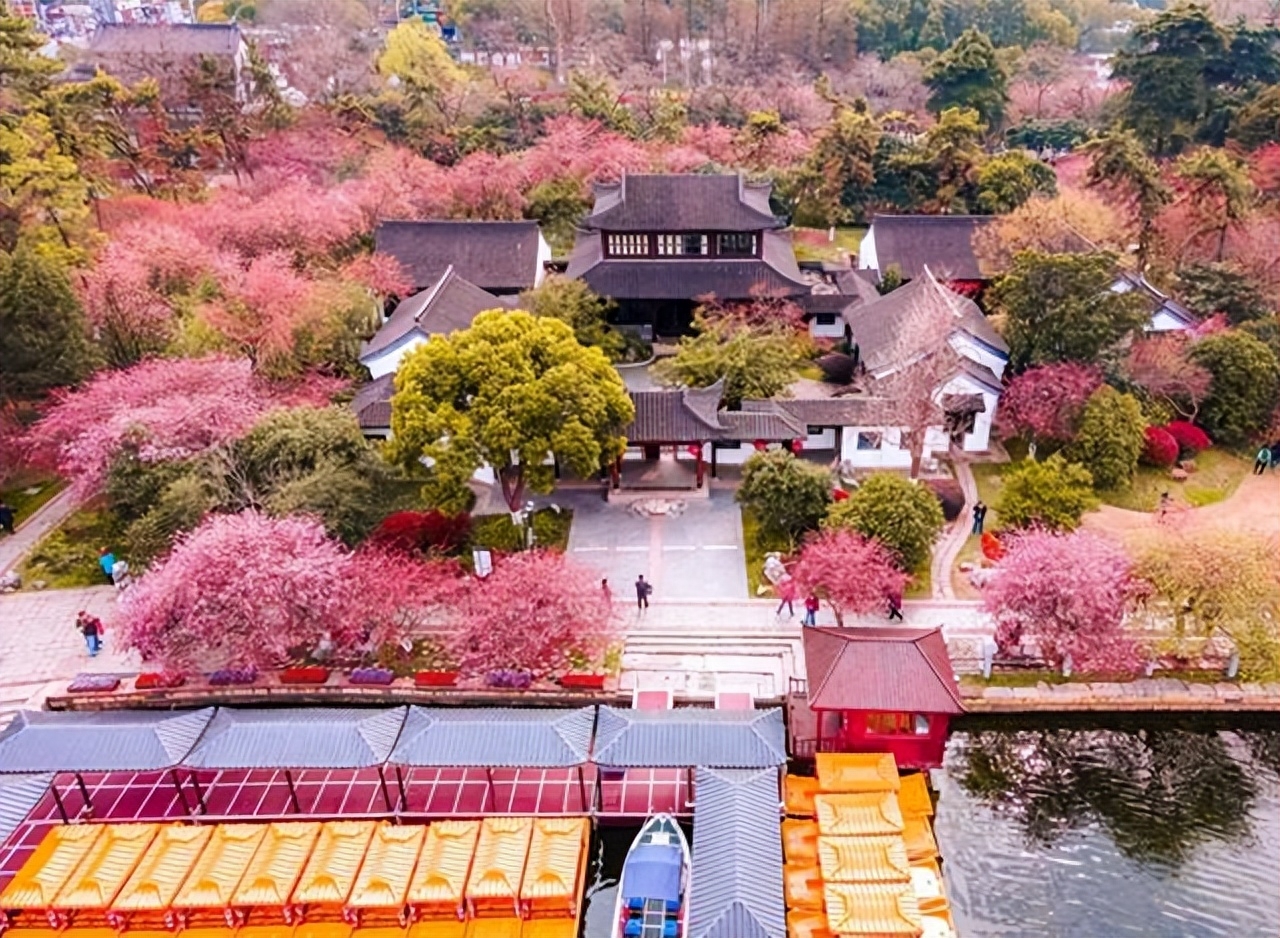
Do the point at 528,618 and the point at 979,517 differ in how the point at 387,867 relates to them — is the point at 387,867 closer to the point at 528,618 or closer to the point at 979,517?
the point at 528,618

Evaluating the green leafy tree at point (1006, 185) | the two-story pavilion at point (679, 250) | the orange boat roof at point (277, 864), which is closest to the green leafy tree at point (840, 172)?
the green leafy tree at point (1006, 185)

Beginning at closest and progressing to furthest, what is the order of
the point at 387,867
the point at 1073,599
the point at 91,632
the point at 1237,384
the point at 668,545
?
the point at 387,867
the point at 1073,599
the point at 91,632
the point at 668,545
the point at 1237,384

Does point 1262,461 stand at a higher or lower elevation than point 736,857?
lower

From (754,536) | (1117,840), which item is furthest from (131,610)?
(1117,840)

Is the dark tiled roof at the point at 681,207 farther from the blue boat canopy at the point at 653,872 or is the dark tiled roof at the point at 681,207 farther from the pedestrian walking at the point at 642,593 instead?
the blue boat canopy at the point at 653,872

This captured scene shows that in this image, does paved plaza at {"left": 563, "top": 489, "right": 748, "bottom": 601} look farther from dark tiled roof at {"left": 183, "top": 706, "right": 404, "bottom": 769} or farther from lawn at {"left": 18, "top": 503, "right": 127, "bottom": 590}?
lawn at {"left": 18, "top": 503, "right": 127, "bottom": 590}

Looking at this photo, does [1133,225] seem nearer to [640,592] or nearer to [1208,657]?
[1208,657]

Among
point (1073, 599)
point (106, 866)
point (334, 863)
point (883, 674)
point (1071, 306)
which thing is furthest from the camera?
point (1071, 306)

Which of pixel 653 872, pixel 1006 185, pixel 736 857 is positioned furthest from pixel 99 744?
pixel 1006 185
